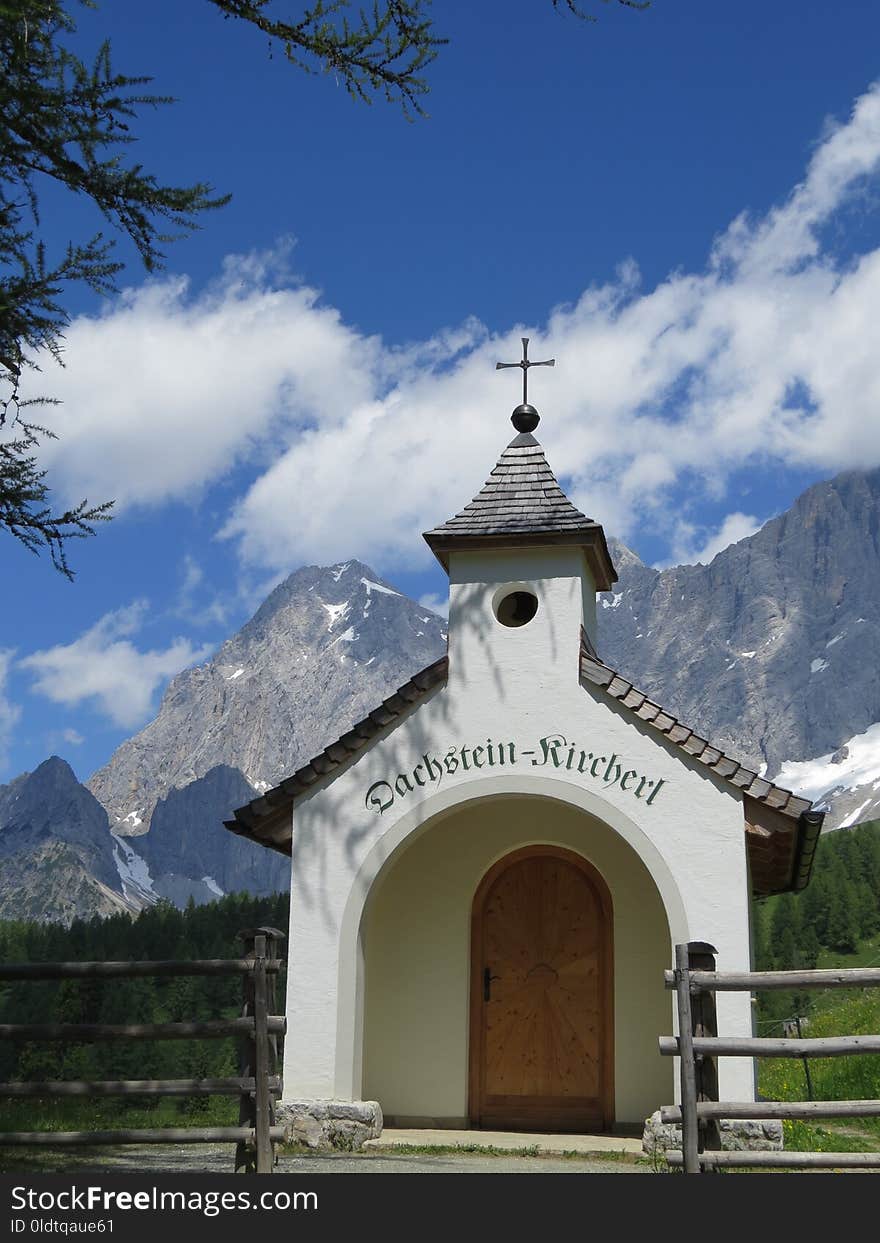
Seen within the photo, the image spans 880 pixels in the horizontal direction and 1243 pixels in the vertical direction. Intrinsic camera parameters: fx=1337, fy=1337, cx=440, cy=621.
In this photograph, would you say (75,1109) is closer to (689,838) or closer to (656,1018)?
(656,1018)

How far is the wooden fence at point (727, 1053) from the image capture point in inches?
305

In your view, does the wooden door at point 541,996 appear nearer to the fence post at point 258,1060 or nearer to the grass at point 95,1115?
the grass at point 95,1115

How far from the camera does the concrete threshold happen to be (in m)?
10.9

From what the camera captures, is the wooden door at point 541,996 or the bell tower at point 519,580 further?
the wooden door at point 541,996

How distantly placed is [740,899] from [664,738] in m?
1.53

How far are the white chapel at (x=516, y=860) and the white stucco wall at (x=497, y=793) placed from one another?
0.06ft

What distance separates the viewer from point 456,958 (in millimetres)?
13367

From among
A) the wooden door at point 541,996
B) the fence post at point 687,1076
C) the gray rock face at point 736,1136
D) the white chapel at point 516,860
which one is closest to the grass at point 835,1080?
the gray rock face at point 736,1136

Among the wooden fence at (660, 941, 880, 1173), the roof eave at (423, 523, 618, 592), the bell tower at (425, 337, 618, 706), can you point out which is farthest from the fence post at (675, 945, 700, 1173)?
the roof eave at (423, 523, 618, 592)

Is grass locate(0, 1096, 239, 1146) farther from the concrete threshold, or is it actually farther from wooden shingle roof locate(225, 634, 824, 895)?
wooden shingle roof locate(225, 634, 824, 895)

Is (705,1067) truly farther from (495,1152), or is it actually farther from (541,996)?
(541,996)

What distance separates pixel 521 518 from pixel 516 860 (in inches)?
137

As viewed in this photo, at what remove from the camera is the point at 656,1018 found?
42.1ft

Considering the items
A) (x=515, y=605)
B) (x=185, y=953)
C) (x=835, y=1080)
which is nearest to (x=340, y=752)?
(x=515, y=605)
